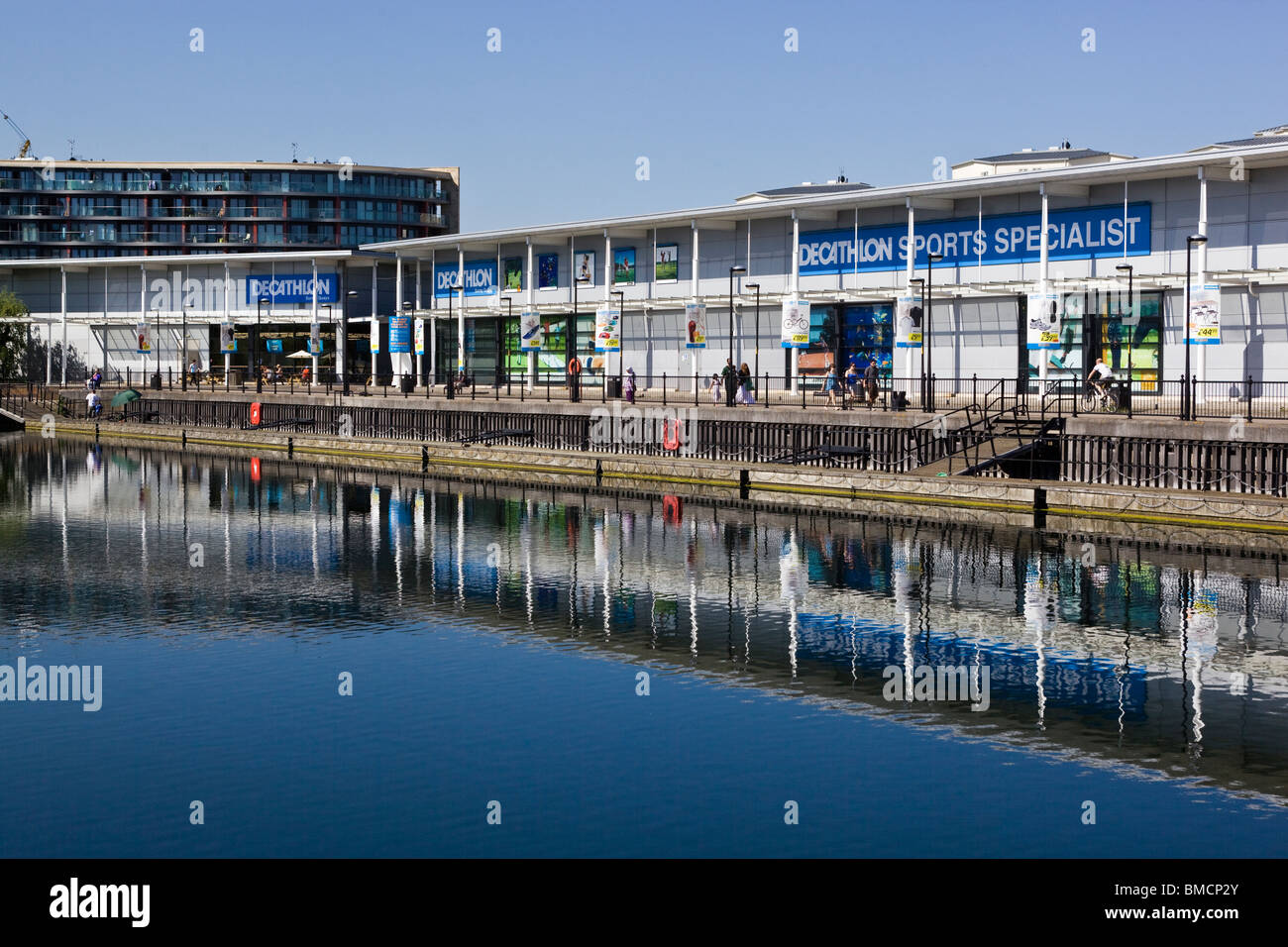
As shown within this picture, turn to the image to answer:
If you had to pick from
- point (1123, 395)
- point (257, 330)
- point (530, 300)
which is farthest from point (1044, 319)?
point (257, 330)

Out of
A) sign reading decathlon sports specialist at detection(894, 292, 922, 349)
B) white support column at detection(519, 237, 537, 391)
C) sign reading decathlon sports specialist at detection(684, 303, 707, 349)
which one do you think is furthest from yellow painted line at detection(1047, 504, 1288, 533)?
white support column at detection(519, 237, 537, 391)

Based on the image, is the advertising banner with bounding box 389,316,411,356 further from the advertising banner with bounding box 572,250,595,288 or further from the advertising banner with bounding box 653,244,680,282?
the advertising banner with bounding box 653,244,680,282

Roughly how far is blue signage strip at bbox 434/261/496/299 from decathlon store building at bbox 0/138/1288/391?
0.43ft

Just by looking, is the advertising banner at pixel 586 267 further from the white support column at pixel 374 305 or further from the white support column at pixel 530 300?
the white support column at pixel 374 305

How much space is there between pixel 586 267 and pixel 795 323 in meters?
20.7

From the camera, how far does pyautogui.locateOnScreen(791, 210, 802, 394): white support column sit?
5880 centimetres

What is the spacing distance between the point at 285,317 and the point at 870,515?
208ft

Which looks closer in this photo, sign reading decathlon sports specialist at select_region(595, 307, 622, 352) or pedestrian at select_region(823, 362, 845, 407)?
pedestrian at select_region(823, 362, 845, 407)

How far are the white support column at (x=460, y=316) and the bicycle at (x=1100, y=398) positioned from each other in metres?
35.6

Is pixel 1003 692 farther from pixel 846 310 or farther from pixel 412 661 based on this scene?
pixel 846 310

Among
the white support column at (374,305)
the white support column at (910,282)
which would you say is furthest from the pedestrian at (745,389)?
the white support column at (374,305)

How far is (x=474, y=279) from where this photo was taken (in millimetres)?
79438

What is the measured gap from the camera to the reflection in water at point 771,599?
18344 millimetres
